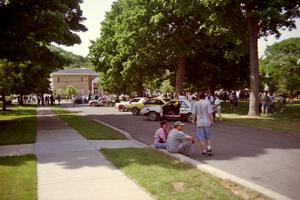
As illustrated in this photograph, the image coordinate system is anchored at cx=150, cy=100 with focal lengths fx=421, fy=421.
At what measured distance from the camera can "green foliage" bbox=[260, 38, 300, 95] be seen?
81812 mm

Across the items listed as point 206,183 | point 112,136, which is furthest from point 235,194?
point 112,136

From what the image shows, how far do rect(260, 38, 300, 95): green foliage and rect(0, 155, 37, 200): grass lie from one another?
7402cm

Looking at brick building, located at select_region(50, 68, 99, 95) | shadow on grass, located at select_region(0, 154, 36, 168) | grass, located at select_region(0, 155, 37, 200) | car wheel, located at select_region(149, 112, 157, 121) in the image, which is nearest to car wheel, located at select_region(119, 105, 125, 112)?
car wheel, located at select_region(149, 112, 157, 121)

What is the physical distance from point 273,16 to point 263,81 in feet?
188

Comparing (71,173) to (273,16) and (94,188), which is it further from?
(273,16)

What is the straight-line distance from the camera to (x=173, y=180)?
8.66 meters

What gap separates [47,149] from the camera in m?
13.6

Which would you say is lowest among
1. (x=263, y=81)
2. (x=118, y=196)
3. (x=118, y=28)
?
(x=118, y=196)

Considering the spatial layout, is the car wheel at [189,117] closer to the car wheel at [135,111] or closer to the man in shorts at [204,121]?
the car wheel at [135,111]

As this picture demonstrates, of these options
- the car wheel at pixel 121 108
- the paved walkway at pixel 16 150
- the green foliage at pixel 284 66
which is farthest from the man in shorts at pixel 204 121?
the green foliage at pixel 284 66

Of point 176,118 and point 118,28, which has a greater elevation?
point 118,28

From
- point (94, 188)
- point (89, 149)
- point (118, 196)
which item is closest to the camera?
point (118, 196)

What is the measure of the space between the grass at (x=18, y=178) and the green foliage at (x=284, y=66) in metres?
74.0

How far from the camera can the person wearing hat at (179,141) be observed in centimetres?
1197
